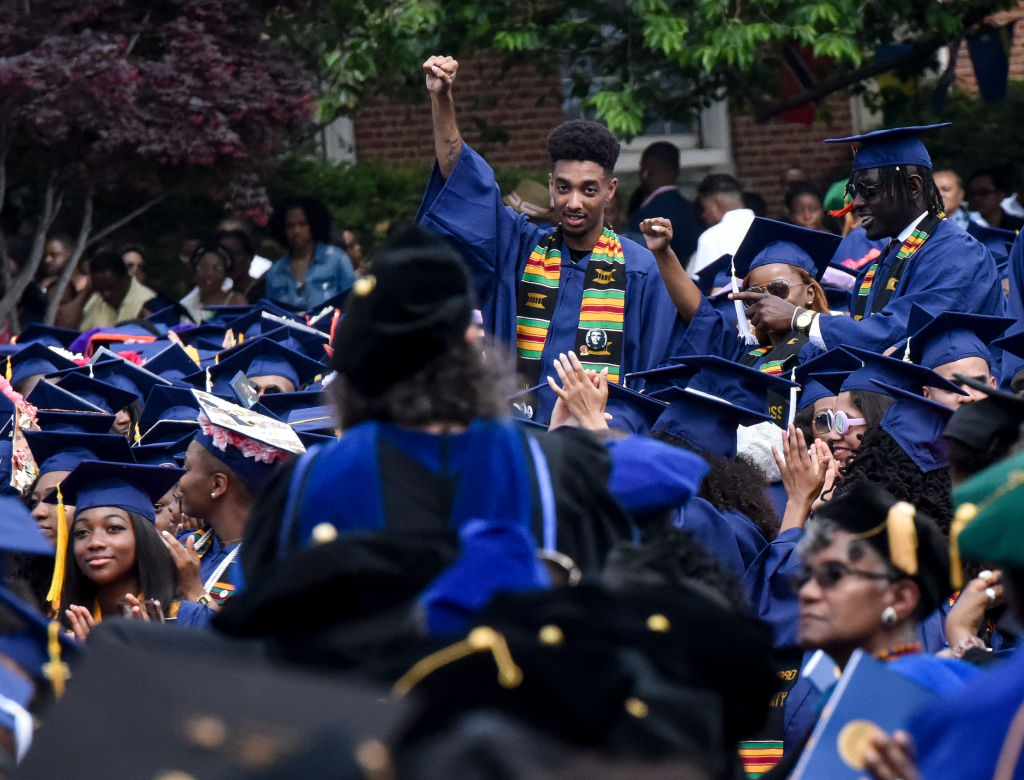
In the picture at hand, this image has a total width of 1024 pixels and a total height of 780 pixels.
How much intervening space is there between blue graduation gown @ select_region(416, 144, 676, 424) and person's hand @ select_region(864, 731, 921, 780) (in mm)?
3552

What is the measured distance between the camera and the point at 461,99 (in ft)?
46.9

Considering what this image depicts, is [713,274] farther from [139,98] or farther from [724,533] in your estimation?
[139,98]

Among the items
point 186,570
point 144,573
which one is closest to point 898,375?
point 186,570

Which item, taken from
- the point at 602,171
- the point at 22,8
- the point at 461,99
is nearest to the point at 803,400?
the point at 602,171

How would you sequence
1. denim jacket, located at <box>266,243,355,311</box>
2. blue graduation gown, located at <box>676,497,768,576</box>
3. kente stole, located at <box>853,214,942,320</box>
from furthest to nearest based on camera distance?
denim jacket, located at <box>266,243,355,311</box>
kente stole, located at <box>853,214,942,320</box>
blue graduation gown, located at <box>676,497,768,576</box>

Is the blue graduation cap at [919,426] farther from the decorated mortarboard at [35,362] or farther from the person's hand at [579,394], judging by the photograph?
the decorated mortarboard at [35,362]

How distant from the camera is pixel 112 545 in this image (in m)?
5.30

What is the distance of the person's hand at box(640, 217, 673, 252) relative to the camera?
6.12 metres

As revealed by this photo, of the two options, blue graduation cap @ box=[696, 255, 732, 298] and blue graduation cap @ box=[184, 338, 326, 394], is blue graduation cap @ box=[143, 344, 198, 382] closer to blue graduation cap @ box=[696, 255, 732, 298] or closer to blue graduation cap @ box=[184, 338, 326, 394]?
blue graduation cap @ box=[184, 338, 326, 394]

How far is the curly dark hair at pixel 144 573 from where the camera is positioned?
522cm

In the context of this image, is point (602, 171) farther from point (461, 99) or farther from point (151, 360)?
point (461, 99)

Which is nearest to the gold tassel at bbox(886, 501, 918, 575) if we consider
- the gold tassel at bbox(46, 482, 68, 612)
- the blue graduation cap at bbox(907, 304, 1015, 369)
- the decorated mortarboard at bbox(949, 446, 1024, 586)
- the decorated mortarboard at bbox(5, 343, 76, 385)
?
the decorated mortarboard at bbox(949, 446, 1024, 586)

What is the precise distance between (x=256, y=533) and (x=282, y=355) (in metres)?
5.07

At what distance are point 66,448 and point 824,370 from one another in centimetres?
287
